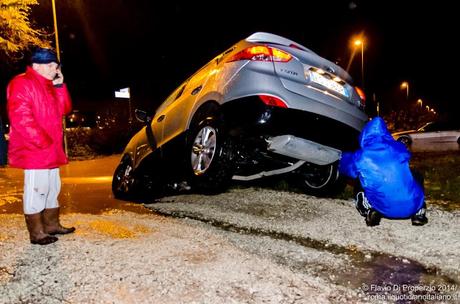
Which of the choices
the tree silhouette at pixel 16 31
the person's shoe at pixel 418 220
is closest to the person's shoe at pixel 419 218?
the person's shoe at pixel 418 220

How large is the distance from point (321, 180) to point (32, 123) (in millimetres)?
3586

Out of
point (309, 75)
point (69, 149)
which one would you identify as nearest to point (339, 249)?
point (309, 75)

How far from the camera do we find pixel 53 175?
3777mm

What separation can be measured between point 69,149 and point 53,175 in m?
16.5

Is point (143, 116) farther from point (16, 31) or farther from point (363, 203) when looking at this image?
point (16, 31)

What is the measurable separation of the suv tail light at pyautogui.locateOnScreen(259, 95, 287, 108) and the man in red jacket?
1.88 metres

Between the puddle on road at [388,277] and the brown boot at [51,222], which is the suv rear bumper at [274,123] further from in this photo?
the brown boot at [51,222]

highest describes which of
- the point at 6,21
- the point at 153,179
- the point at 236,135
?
the point at 6,21

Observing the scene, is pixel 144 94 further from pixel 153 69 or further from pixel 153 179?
pixel 153 179

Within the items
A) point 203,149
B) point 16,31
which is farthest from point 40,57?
point 16,31

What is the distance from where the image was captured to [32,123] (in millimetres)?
3447

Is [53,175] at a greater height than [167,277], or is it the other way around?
[53,175]

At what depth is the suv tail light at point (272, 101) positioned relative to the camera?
3.89m

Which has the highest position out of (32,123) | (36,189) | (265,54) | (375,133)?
(265,54)
